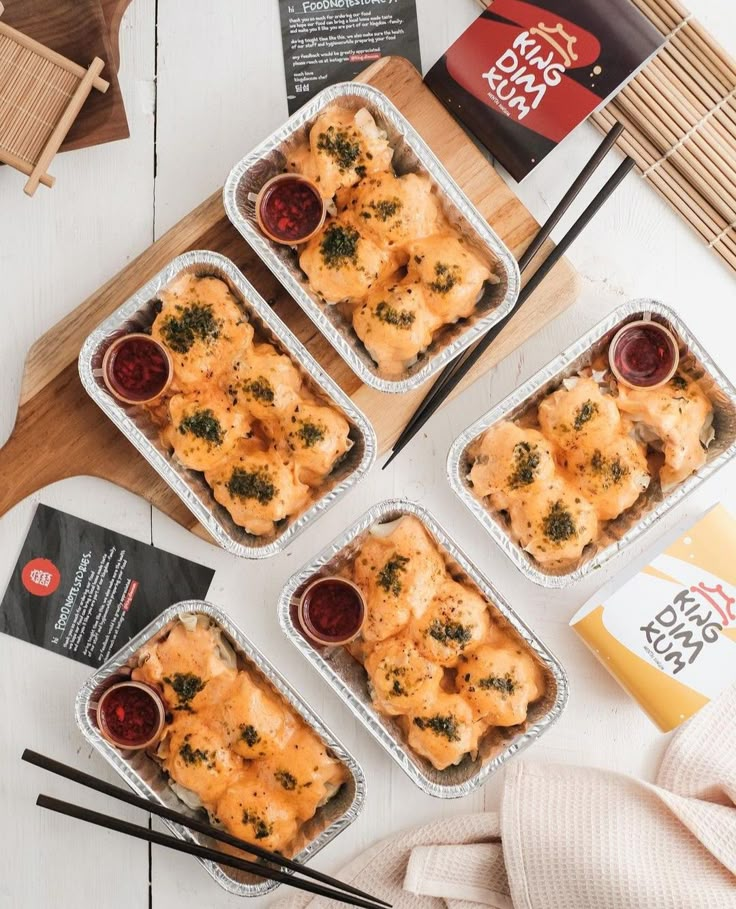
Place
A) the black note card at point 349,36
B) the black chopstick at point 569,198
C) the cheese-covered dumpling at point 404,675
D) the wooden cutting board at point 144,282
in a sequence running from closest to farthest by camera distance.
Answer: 1. the black chopstick at point 569,198
2. the cheese-covered dumpling at point 404,675
3. the wooden cutting board at point 144,282
4. the black note card at point 349,36

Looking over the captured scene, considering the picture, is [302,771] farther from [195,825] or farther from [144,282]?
[144,282]

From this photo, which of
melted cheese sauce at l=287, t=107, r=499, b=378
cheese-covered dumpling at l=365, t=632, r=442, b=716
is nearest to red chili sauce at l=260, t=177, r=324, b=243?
melted cheese sauce at l=287, t=107, r=499, b=378

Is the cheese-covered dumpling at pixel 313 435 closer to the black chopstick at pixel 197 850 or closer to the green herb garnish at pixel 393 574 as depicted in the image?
the green herb garnish at pixel 393 574

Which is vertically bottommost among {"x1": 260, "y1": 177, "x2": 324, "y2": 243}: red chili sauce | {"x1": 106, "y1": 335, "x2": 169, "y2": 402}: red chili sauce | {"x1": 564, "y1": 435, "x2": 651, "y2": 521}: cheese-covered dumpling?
{"x1": 564, "y1": 435, "x2": 651, "y2": 521}: cheese-covered dumpling

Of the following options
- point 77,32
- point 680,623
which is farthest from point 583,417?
point 77,32

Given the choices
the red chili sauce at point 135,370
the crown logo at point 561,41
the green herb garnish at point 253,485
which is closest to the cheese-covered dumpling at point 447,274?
the crown logo at point 561,41

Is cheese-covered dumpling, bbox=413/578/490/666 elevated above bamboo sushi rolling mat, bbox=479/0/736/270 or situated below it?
below

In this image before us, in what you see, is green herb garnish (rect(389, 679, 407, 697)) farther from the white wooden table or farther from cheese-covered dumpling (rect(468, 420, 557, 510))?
cheese-covered dumpling (rect(468, 420, 557, 510))
